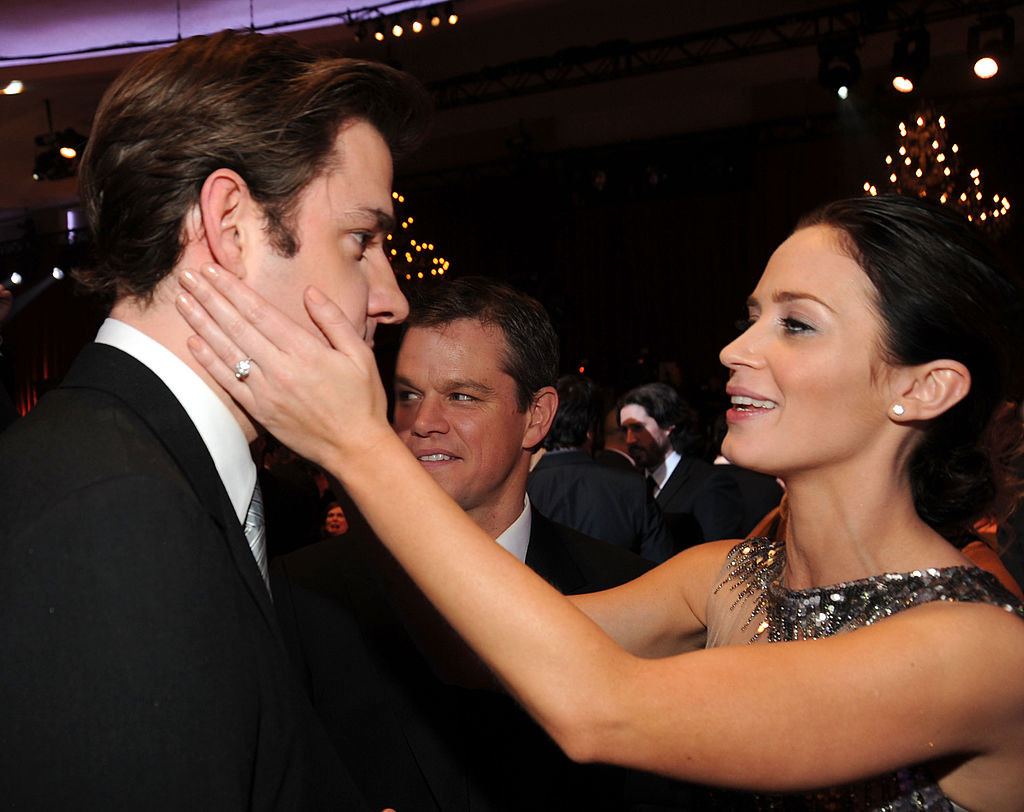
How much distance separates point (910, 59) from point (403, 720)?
732 cm

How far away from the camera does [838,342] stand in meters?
1.61

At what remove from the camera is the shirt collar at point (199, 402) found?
123 centimetres

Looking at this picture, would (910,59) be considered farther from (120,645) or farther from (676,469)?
(120,645)

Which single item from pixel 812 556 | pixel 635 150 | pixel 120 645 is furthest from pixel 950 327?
pixel 635 150

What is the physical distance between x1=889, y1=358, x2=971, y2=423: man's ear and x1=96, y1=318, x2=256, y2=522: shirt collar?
1051 mm

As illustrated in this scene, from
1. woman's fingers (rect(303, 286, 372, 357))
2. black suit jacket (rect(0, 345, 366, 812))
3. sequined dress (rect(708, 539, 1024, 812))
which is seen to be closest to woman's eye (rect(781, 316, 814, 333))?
sequined dress (rect(708, 539, 1024, 812))

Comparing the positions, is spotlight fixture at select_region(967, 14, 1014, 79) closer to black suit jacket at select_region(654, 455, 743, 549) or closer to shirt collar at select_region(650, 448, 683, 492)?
shirt collar at select_region(650, 448, 683, 492)

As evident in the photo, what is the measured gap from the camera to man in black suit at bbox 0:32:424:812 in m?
0.92

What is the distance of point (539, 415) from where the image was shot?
2484mm

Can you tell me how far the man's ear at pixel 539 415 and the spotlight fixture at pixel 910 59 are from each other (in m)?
6.29

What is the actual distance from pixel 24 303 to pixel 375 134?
16750mm

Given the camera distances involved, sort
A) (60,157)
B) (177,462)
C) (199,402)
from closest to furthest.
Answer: (177,462), (199,402), (60,157)

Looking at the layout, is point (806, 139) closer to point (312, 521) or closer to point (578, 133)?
point (578, 133)

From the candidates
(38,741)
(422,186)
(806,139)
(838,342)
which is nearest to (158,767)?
(38,741)
